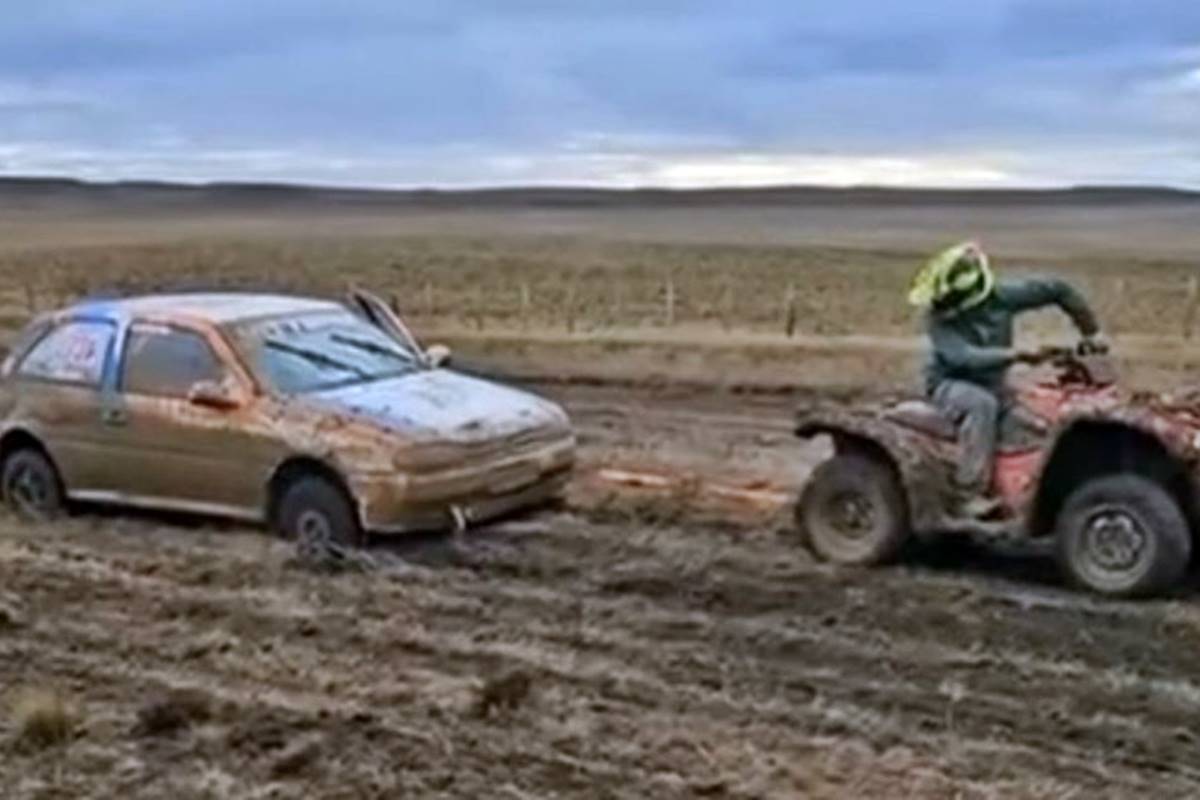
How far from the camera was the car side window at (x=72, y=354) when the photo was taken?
45.5ft

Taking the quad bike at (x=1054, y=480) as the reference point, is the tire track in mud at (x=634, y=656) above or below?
below

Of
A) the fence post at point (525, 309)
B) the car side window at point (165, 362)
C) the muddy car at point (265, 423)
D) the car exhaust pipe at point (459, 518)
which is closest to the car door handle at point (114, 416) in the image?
the muddy car at point (265, 423)

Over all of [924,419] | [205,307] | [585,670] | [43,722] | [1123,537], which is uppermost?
[205,307]

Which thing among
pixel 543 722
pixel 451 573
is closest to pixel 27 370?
pixel 451 573

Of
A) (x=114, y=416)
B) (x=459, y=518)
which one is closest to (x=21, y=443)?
(x=114, y=416)

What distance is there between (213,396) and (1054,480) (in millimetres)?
4963

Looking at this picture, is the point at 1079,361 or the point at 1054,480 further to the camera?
the point at 1079,361

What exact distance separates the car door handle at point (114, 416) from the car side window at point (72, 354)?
0.73ft

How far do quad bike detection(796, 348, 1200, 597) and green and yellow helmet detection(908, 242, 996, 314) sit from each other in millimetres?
465

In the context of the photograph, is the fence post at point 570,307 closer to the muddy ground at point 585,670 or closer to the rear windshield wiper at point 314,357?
the rear windshield wiper at point 314,357

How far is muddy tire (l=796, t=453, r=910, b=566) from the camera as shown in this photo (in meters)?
11.5

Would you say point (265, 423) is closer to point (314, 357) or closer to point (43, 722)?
point (314, 357)

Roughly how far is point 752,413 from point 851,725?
11.6m

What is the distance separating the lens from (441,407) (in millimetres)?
12859
